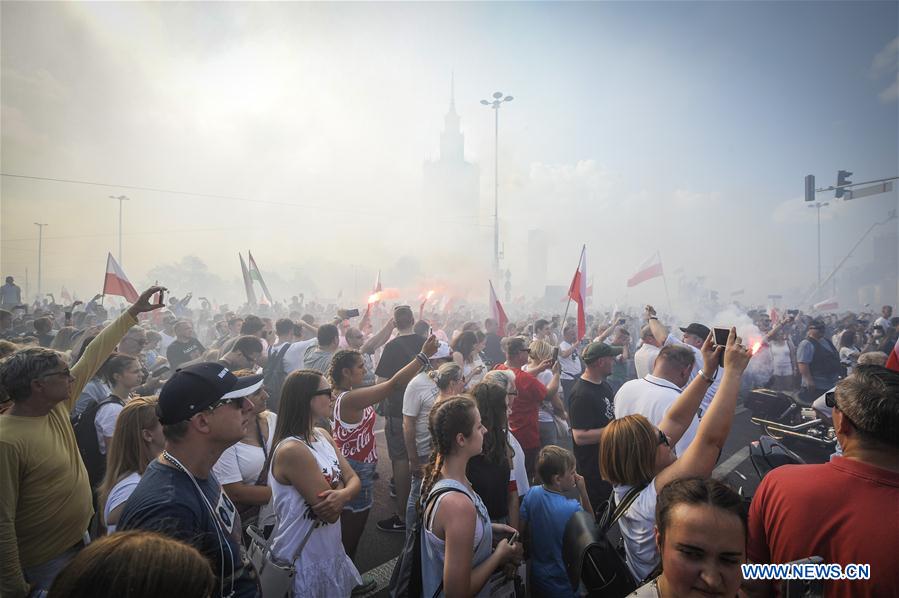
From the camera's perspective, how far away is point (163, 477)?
184cm

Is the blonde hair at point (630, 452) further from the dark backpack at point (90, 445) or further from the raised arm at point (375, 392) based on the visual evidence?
the dark backpack at point (90, 445)

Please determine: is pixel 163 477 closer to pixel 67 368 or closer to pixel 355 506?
pixel 67 368

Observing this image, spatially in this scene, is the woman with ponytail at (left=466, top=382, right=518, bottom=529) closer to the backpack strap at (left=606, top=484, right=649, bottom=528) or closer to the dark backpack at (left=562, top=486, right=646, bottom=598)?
the dark backpack at (left=562, top=486, right=646, bottom=598)

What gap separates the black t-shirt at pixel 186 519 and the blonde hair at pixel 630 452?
1.92 meters

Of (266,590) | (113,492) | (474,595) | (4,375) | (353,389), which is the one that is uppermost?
(4,375)

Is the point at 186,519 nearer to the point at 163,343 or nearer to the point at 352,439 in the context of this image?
the point at 352,439

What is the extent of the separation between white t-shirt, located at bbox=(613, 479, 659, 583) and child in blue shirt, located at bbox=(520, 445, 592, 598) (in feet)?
1.16

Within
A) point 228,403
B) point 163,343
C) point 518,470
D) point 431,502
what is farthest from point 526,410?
point 163,343

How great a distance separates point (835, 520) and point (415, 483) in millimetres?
2819

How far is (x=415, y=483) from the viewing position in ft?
12.5

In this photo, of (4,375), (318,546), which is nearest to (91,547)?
(318,546)

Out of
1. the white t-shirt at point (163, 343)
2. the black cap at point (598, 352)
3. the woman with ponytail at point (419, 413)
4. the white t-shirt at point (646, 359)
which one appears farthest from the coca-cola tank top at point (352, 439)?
the white t-shirt at point (163, 343)

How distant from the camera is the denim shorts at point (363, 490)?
3.48 metres

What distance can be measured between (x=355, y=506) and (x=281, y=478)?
3.10ft
